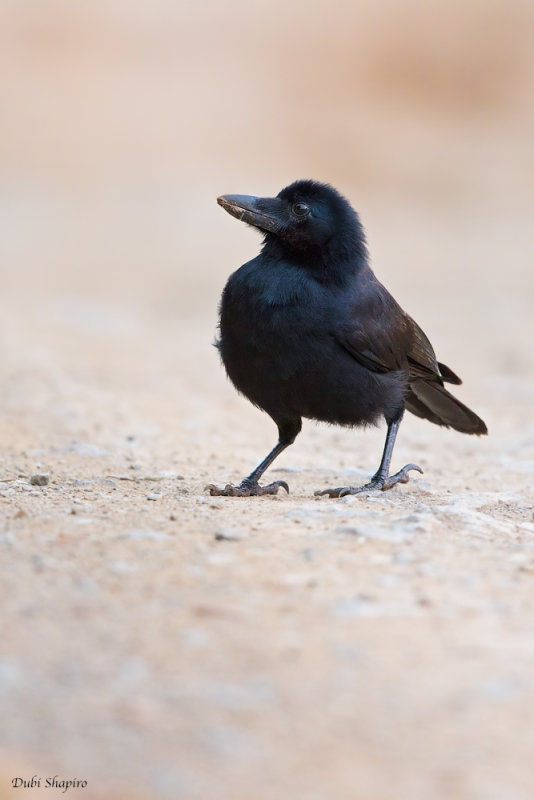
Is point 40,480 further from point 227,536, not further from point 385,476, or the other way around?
point 227,536

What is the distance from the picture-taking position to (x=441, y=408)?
6.28m

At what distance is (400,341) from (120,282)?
10372 mm

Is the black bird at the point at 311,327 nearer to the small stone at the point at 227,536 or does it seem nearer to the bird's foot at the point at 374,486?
the bird's foot at the point at 374,486

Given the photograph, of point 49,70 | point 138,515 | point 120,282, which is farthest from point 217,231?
point 138,515

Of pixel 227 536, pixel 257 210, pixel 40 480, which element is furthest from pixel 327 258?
pixel 227 536

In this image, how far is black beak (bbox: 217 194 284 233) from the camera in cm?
547

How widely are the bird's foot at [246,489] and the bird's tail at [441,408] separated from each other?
3.37ft

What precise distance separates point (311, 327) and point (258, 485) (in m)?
0.91

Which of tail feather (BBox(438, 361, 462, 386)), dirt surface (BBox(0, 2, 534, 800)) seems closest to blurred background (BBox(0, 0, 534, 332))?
dirt surface (BBox(0, 2, 534, 800))

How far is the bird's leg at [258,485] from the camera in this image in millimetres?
5363

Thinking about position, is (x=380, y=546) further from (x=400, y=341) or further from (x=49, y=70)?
(x=49, y=70)

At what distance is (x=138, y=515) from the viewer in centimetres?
425

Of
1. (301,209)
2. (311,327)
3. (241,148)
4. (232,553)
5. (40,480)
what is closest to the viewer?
(232,553)

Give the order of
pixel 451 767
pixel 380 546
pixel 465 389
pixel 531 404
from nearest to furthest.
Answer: pixel 451 767
pixel 380 546
pixel 531 404
pixel 465 389
